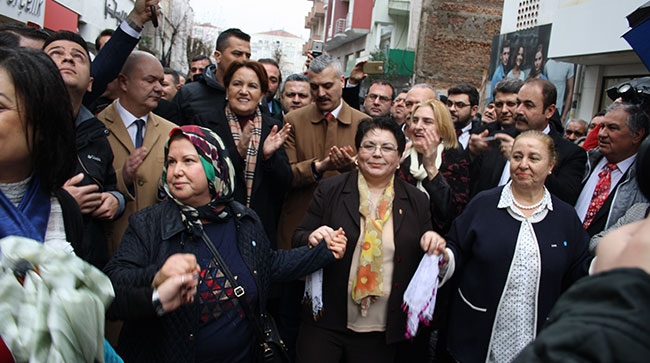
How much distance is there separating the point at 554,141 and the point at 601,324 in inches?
135

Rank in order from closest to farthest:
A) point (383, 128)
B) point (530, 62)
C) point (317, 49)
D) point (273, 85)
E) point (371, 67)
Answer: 1. point (383, 128)
2. point (371, 67)
3. point (273, 85)
4. point (317, 49)
5. point (530, 62)

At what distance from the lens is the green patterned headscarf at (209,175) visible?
2.46m

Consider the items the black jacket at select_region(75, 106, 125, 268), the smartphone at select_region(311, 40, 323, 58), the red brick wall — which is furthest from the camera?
the red brick wall

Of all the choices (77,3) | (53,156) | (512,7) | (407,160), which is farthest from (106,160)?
(77,3)

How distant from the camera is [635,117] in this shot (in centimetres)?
379

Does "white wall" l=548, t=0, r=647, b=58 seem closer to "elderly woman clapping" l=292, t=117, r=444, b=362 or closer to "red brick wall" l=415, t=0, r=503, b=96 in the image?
"elderly woman clapping" l=292, t=117, r=444, b=362

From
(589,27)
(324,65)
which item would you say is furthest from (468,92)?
(589,27)

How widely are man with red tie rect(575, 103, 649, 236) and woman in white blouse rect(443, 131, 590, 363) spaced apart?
0.55m

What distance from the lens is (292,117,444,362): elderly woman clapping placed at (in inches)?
125

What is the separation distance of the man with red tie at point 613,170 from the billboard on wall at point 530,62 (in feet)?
26.0

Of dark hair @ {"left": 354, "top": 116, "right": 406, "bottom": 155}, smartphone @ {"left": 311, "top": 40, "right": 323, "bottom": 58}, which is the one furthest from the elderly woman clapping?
smartphone @ {"left": 311, "top": 40, "right": 323, "bottom": 58}

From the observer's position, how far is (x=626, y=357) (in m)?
0.83

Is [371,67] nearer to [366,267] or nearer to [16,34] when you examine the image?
[366,267]

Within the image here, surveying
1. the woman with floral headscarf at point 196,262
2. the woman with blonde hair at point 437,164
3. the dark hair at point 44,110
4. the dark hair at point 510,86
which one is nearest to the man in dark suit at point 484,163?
the woman with blonde hair at point 437,164
